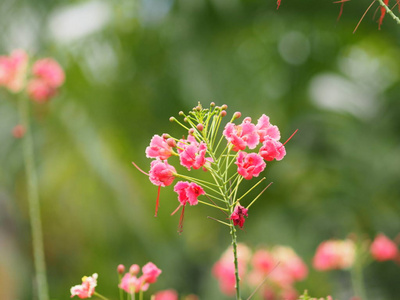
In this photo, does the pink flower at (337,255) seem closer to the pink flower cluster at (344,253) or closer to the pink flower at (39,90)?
the pink flower cluster at (344,253)

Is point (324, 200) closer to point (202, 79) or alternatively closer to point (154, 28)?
point (202, 79)

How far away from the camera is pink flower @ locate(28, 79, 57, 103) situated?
248 centimetres

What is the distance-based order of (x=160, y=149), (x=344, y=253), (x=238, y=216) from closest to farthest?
(x=238, y=216), (x=160, y=149), (x=344, y=253)

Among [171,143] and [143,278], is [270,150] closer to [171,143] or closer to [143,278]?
[171,143]

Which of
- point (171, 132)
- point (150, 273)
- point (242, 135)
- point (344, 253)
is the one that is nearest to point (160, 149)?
point (242, 135)

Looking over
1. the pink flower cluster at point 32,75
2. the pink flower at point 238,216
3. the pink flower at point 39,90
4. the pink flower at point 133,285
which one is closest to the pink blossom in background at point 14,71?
the pink flower cluster at point 32,75

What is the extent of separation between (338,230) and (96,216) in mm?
2374

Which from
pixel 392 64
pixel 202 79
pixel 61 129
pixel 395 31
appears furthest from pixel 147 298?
pixel 392 64

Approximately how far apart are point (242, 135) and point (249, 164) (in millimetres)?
65

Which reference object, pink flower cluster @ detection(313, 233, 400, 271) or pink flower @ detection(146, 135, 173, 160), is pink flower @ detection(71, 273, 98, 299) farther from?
pink flower cluster @ detection(313, 233, 400, 271)

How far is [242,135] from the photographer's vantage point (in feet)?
3.67

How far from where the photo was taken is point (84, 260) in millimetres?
5961

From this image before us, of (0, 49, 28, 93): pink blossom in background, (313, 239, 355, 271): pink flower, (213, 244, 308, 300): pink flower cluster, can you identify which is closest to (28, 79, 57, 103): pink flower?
(0, 49, 28, 93): pink blossom in background

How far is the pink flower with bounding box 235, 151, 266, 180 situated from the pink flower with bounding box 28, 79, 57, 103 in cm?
160
